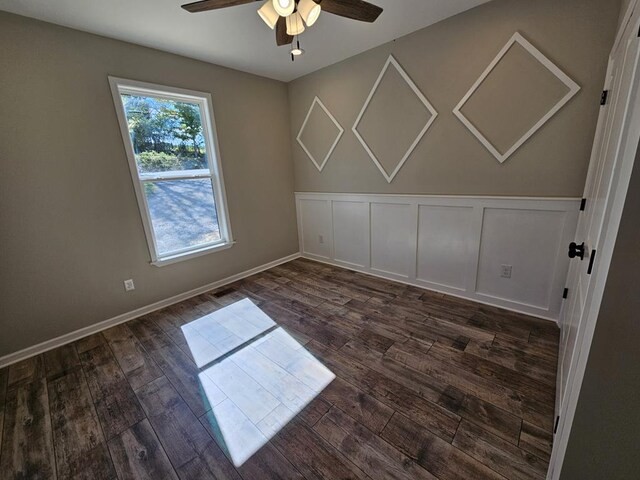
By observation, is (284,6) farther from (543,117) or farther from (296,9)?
(543,117)

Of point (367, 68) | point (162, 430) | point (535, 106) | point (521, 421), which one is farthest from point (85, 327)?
point (535, 106)

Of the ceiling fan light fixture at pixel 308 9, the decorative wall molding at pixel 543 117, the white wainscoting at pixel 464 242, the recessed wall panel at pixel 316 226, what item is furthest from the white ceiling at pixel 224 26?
the recessed wall panel at pixel 316 226

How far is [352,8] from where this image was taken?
1559 millimetres

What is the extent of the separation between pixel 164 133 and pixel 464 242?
318 cm

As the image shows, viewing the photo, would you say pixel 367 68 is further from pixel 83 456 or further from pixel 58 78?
pixel 83 456

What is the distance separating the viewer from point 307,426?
1407mm

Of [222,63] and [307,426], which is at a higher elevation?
[222,63]

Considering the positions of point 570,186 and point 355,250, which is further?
point 355,250

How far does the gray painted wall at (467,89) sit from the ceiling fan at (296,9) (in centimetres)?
99

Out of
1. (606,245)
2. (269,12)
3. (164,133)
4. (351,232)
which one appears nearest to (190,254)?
(164,133)

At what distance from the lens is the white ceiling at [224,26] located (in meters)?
1.82

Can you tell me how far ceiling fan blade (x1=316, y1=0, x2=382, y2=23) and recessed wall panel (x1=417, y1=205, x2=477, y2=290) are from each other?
66.6 inches

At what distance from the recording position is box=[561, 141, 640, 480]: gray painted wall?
24.8 inches

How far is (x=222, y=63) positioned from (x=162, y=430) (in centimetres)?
333
